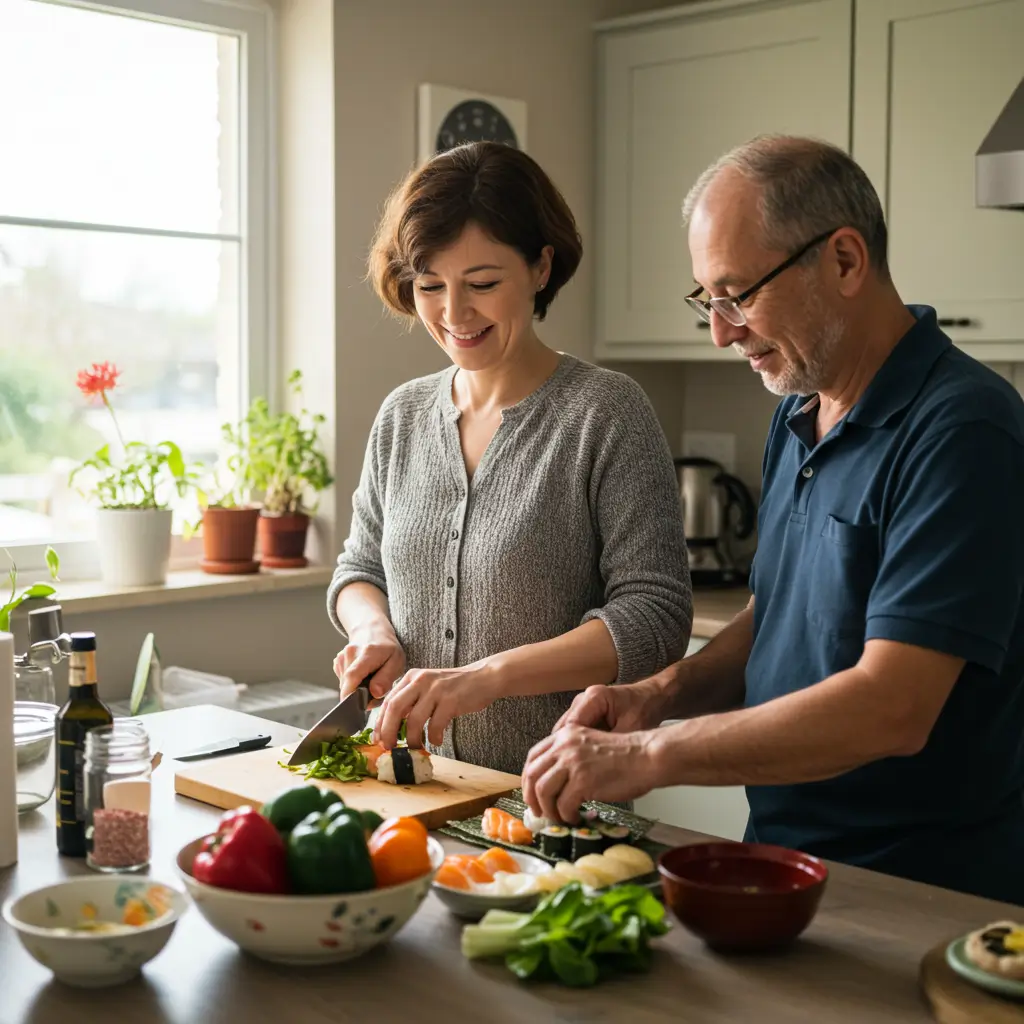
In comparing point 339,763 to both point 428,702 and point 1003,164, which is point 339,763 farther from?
point 1003,164

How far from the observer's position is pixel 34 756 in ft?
5.51

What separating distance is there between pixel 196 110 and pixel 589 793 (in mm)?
2341

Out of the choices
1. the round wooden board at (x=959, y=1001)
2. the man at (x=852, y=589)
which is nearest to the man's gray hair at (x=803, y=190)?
the man at (x=852, y=589)

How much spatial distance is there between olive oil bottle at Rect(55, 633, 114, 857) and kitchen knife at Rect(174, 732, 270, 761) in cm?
39

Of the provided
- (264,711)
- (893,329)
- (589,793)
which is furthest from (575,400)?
(264,711)

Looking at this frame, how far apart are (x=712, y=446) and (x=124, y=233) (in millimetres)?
1820

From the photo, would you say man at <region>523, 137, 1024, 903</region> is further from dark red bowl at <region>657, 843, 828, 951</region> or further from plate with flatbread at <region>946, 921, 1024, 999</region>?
plate with flatbread at <region>946, 921, 1024, 999</region>

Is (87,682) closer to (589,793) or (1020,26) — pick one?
(589,793)

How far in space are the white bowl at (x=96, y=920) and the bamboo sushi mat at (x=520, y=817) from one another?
41 centimetres

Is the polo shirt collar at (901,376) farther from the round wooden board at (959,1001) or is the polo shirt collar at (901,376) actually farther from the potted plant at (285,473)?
the potted plant at (285,473)

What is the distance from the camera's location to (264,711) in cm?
299

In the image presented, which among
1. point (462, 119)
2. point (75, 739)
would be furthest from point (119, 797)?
point (462, 119)

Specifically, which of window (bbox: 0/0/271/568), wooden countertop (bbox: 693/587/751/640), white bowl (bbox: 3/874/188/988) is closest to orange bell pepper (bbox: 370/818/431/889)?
white bowl (bbox: 3/874/188/988)

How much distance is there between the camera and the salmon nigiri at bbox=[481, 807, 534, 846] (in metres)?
1.53
